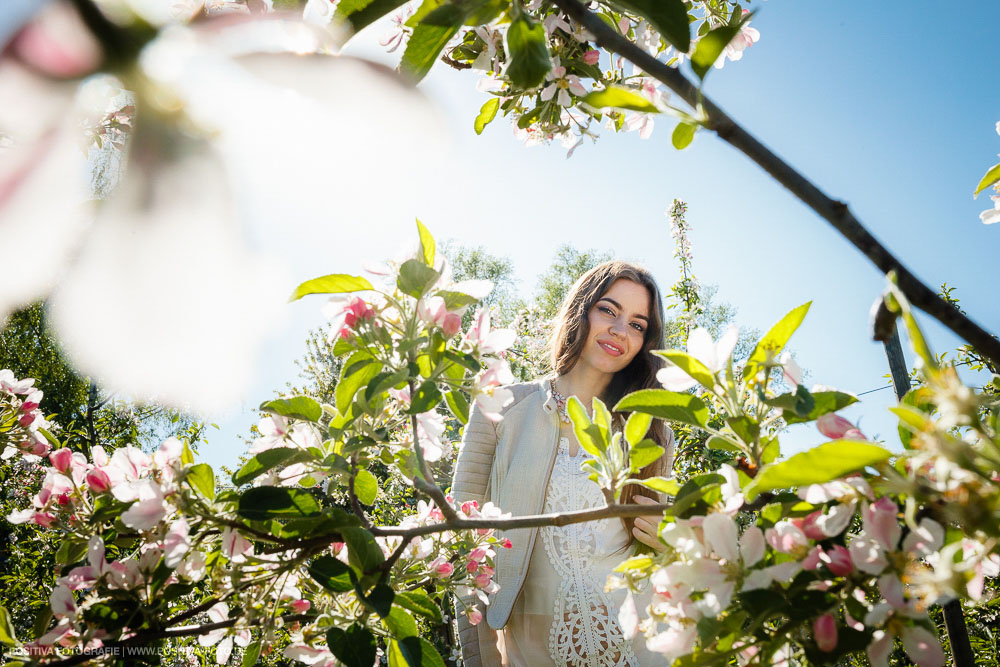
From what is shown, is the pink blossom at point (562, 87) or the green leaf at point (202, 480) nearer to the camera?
the green leaf at point (202, 480)

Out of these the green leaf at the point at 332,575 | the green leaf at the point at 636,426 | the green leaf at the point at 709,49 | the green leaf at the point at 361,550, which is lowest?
the green leaf at the point at 332,575

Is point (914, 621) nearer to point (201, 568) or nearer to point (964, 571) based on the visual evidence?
point (964, 571)

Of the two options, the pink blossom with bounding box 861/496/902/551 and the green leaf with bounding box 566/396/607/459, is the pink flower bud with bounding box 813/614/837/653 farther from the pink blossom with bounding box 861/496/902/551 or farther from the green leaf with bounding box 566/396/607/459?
the green leaf with bounding box 566/396/607/459

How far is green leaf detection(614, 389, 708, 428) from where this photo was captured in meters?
0.74

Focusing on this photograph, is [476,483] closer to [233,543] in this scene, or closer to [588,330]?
[588,330]

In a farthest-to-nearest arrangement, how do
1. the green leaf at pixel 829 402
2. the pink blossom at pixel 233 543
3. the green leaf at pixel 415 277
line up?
1. the pink blossom at pixel 233 543
2. the green leaf at pixel 415 277
3. the green leaf at pixel 829 402

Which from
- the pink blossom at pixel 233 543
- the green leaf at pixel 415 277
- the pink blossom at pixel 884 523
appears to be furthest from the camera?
the pink blossom at pixel 233 543

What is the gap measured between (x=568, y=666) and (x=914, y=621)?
Answer: 1662mm

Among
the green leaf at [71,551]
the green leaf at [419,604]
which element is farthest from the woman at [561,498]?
the green leaf at [71,551]

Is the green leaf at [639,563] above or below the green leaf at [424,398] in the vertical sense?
below

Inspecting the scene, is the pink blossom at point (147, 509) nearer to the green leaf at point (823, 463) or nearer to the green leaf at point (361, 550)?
the green leaf at point (361, 550)

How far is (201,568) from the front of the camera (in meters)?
0.94

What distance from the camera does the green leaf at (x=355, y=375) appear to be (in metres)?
0.84

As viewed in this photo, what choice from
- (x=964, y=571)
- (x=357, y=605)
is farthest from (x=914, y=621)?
(x=357, y=605)
